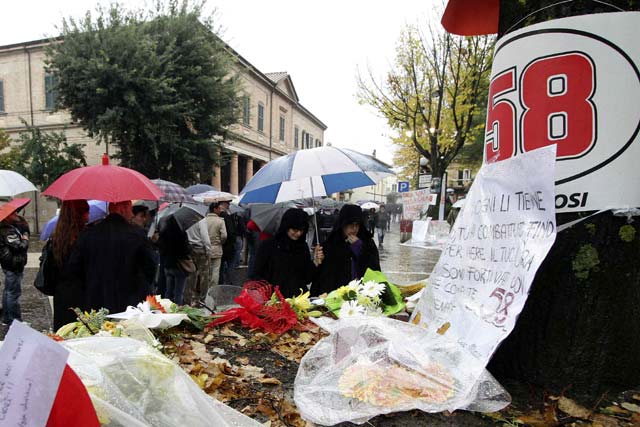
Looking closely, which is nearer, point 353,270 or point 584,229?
point 584,229

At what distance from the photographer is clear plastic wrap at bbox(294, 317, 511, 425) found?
168cm

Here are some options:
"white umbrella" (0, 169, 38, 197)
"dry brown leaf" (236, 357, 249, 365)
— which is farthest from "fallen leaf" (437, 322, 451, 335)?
"white umbrella" (0, 169, 38, 197)

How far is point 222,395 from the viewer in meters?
1.82

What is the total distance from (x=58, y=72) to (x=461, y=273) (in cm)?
1637

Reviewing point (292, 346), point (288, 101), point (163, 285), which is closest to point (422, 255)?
point (163, 285)

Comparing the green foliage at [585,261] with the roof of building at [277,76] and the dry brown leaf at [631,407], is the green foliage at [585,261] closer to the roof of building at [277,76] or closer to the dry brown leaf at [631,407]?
the dry brown leaf at [631,407]

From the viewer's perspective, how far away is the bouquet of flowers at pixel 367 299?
2.71 m

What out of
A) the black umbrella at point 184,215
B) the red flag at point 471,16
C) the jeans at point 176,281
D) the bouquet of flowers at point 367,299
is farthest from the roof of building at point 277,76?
the bouquet of flowers at point 367,299

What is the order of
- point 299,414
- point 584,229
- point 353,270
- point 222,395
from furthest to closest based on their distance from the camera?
point 353,270 < point 584,229 < point 222,395 < point 299,414

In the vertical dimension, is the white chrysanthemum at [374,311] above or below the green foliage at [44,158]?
below

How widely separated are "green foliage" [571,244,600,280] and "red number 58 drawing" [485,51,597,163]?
1.53 ft

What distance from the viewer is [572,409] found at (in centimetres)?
179

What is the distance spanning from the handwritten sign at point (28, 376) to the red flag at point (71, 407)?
0.06m

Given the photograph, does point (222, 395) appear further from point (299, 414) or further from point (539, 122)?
point (539, 122)
